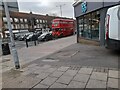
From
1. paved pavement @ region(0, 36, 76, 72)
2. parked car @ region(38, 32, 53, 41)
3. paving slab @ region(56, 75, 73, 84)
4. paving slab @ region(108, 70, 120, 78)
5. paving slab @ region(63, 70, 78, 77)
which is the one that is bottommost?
paved pavement @ region(0, 36, 76, 72)

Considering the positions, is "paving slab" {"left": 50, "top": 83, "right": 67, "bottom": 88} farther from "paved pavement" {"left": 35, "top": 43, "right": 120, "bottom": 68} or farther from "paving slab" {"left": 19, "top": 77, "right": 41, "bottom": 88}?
"paved pavement" {"left": 35, "top": 43, "right": 120, "bottom": 68}

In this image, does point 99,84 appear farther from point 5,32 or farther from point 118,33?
point 5,32

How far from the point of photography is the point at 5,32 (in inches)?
1607

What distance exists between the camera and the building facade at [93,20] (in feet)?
29.7

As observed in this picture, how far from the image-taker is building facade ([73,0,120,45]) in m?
9.06

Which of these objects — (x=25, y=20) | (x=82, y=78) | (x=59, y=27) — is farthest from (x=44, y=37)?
(x=25, y=20)

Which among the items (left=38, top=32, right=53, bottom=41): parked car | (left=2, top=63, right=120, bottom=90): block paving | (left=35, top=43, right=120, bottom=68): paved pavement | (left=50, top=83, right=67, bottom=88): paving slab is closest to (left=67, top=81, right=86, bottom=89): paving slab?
(left=2, top=63, right=120, bottom=90): block paving

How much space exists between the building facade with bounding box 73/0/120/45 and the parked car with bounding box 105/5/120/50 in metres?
2.19

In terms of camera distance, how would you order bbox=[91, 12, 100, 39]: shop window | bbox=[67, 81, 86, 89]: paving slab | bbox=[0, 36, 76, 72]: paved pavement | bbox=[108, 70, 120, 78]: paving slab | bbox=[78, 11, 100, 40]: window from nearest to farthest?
1. bbox=[67, 81, 86, 89]: paving slab
2. bbox=[108, 70, 120, 78]: paving slab
3. bbox=[0, 36, 76, 72]: paved pavement
4. bbox=[91, 12, 100, 39]: shop window
5. bbox=[78, 11, 100, 40]: window

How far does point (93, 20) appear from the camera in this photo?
35.9 feet

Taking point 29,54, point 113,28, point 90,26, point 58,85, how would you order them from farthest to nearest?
1. point 90,26
2. point 29,54
3. point 113,28
4. point 58,85

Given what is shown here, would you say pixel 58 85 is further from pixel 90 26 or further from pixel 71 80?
pixel 90 26

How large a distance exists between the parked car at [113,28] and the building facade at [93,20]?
219 centimetres

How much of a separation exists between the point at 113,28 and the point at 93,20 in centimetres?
488
